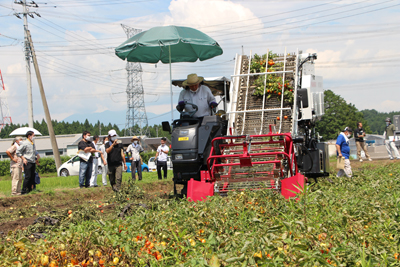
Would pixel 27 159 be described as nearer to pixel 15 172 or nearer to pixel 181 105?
pixel 15 172

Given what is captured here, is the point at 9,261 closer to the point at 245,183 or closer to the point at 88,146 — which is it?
the point at 245,183

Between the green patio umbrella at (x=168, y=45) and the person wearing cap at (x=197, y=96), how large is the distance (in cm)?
97

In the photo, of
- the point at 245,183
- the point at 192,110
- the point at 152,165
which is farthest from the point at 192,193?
the point at 152,165

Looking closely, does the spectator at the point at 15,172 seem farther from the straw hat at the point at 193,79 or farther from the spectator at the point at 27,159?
the straw hat at the point at 193,79

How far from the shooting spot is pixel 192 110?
29.0 feet

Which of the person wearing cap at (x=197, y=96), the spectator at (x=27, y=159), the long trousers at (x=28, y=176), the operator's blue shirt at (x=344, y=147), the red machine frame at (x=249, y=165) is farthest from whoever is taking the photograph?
the operator's blue shirt at (x=344, y=147)

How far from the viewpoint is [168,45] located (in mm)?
9641

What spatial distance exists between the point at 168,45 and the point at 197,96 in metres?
1.62

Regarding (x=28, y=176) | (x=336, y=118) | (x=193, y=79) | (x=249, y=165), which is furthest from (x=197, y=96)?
(x=336, y=118)

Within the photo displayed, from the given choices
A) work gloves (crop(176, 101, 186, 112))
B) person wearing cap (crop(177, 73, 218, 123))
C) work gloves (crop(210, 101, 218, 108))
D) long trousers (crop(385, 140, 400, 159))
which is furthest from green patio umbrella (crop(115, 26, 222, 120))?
long trousers (crop(385, 140, 400, 159))

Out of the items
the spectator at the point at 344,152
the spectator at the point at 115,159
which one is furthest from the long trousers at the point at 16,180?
the spectator at the point at 344,152

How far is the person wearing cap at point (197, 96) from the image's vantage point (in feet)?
29.4

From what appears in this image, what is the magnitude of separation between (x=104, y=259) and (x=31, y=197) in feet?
28.7

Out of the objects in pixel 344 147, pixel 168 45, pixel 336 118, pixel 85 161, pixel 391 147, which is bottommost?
pixel 85 161
